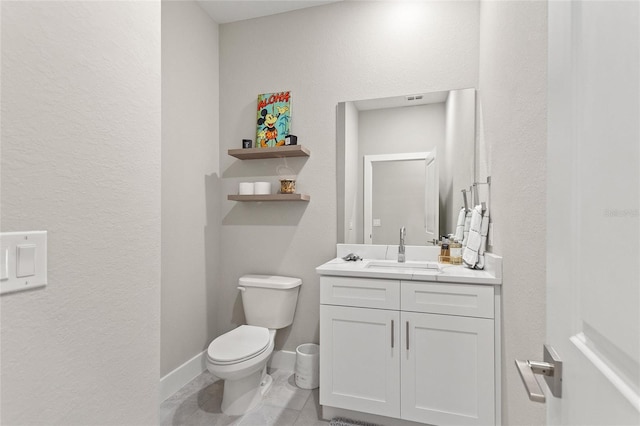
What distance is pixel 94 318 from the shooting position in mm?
832

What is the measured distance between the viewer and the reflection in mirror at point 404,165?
2.19 meters

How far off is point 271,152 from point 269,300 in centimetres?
112

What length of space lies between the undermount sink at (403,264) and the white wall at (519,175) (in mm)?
458

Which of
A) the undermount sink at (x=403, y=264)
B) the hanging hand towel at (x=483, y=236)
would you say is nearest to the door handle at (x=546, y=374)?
the hanging hand towel at (x=483, y=236)

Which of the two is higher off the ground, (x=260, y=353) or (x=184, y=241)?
(x=184, y=241)

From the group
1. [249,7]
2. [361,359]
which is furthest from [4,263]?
[249,7]

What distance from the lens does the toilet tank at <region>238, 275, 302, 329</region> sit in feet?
7.88

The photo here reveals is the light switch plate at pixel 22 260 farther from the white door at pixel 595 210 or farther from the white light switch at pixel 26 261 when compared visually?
the white door at pixel 595 210

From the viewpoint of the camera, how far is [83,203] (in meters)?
0.81

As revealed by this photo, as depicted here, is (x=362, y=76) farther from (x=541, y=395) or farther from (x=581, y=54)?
(x=541, y=395)

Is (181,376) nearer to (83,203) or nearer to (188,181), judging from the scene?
(188,181)

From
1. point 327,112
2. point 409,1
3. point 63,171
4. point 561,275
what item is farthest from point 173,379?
point 409,1

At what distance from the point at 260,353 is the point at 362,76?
6.71 feet

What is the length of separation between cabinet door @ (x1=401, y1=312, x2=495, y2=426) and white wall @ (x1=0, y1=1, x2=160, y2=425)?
1.26m
